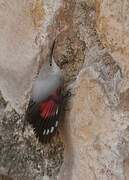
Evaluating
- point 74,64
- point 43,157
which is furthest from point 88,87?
point 43,157

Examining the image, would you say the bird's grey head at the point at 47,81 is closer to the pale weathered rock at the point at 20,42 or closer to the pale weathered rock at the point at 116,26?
the pale weathered rock at the point at 20,42

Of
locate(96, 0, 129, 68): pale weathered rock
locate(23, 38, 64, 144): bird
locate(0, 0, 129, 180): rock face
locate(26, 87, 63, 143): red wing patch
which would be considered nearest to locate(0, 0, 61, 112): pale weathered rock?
locate(0, 0, 129, 180): rock face

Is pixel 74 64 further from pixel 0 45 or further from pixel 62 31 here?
pixel 0 45

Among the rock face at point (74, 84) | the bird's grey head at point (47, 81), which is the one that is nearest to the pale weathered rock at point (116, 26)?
the rock face at point (74, 84)

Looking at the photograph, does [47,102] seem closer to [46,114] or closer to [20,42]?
[46,114]

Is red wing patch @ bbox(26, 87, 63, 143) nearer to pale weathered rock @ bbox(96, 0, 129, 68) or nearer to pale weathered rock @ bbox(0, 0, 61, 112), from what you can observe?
pale weathered rock @ bbox(0, 0, 61, 112)

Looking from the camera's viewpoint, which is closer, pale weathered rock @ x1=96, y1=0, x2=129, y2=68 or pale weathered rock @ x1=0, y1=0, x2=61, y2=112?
pale weathered rock @ x1=96, y1=0, x2=129, y2=68

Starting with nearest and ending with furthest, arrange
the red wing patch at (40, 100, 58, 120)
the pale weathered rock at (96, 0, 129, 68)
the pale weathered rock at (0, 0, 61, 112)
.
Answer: the pale weathered rock at (96, 0, 129, 68) → the red wing patch at (40, 100, 58, 120) → the pale weathered rock at (0, 0, 61, 112)
